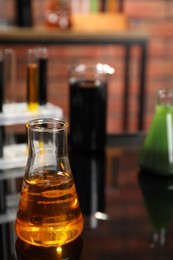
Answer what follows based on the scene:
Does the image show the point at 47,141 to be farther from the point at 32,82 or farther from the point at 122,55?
the point at 122,55

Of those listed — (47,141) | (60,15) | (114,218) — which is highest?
(60,15)

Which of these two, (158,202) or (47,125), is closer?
(47,125)

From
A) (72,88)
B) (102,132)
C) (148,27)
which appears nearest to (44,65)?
(72,88)

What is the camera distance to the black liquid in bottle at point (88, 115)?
1.01 metres

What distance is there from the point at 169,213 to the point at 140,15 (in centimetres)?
216

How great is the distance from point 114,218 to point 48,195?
0.50ft

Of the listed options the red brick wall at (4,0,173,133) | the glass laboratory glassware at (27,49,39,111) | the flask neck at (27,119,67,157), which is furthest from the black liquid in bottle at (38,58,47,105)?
the red brick wall at (4,0,173,133)

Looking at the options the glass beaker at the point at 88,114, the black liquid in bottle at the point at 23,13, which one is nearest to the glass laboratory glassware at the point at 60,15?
the black liquid in bottle at the point at 23,13

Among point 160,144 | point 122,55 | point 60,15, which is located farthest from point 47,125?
point 122,55

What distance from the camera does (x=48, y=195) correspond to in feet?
1.88

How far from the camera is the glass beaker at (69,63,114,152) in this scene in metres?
1.01

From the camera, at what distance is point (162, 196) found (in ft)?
2.53

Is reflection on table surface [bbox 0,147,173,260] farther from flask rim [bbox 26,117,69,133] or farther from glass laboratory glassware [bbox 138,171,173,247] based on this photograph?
flask rim [bbox 26,117,69,133]

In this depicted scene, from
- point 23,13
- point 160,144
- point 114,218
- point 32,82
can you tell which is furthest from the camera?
point 23,13
